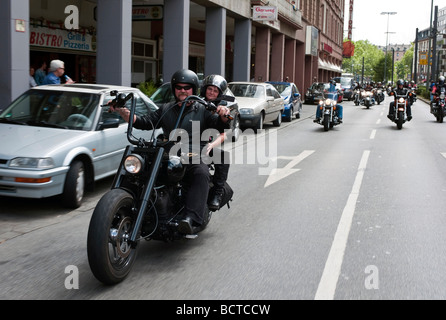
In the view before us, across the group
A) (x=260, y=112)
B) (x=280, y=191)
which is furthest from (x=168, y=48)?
(x=280, y=191)

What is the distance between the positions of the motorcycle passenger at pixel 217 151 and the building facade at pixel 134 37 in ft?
23.4

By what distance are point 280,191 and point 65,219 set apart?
3.22m

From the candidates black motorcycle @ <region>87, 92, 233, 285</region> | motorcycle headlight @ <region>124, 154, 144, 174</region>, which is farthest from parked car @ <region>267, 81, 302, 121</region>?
motorcycle headlight @ <region>124, 154, 144, 174</region>

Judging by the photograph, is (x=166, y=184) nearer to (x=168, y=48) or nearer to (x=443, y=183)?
(x=443, y=183)

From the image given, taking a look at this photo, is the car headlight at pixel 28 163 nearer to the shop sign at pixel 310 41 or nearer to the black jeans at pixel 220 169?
the black jeans at pixel 220 169

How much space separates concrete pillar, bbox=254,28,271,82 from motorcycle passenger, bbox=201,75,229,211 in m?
27.0

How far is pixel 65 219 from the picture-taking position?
21.0 ft

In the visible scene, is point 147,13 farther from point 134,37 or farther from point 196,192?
point 196,192

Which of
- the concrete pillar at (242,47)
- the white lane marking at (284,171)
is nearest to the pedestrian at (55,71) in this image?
the white lane marking at (284,171)

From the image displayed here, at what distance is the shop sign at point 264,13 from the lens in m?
26.6

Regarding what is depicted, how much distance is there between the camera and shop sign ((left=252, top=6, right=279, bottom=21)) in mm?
26625

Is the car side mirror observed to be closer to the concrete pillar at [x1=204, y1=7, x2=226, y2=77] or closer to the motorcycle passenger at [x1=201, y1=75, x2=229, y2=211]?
the motorcycle passenger at [x1=201, y1=75, x2=229, y2=211]

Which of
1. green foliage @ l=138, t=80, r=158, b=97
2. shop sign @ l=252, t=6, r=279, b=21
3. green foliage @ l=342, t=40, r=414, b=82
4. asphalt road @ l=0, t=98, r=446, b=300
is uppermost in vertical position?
green foliage @ l=342, t=40, r=414, b=82
